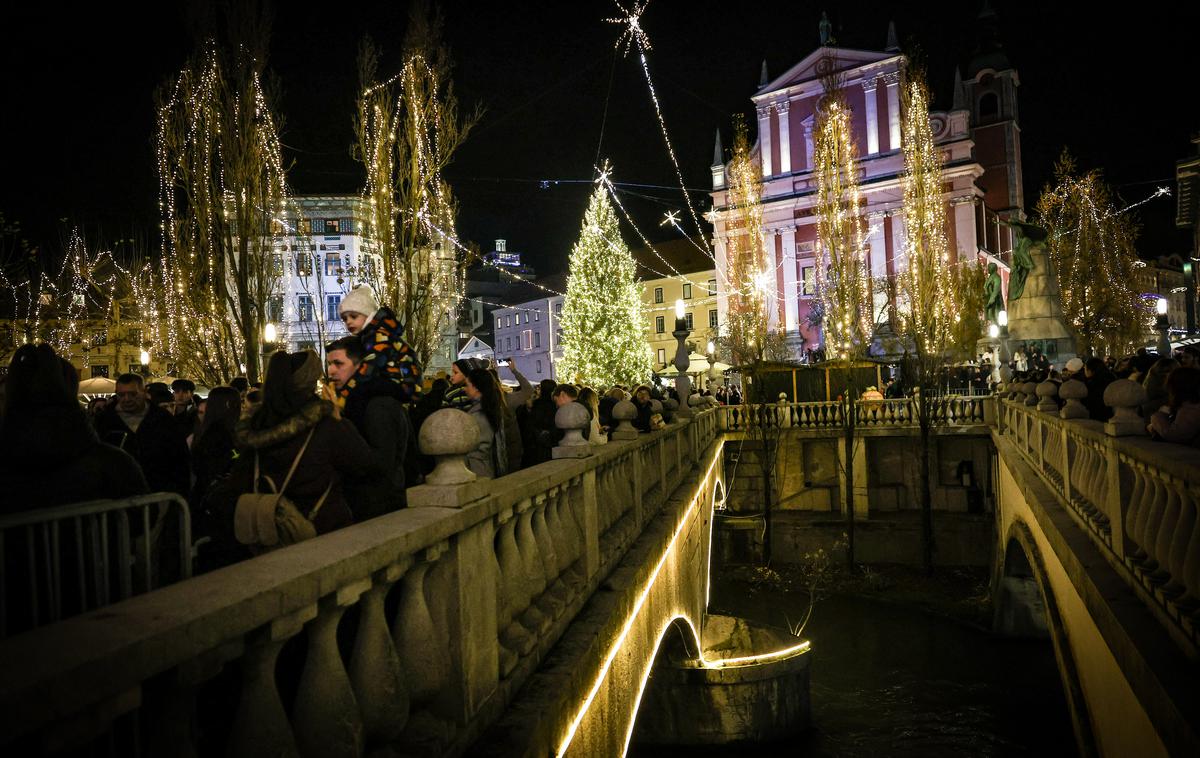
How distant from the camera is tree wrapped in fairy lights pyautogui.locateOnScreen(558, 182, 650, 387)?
47062 mm

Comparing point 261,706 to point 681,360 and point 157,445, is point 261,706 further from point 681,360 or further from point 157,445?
point 681,360

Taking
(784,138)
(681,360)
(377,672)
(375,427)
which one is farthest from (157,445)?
(784,138)

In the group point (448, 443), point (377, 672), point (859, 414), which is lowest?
point (859, 414)

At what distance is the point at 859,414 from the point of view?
1098 inches

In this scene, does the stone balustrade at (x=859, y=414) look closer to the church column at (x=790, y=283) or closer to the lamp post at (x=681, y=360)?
the lamp post at (x=681, y=360)

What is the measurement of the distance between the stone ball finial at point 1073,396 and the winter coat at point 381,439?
5.78 meters

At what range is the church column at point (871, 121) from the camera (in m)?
45.7

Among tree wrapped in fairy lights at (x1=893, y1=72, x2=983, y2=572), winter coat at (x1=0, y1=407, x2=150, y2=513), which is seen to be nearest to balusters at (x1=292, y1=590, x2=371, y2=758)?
winter coat at (x1=0, y1=407, x2=150, y2=513)

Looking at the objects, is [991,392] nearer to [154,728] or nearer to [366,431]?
[366,431]

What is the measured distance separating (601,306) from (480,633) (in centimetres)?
4399

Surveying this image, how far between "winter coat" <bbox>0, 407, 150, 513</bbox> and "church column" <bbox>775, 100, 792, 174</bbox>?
48048 mm

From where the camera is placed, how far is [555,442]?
8.98 metres

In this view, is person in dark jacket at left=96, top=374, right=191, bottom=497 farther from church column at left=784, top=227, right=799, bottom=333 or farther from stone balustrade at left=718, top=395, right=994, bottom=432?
church column at left=784, top=227, right=799, bottom=333

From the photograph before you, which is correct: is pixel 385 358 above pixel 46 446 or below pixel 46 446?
above
